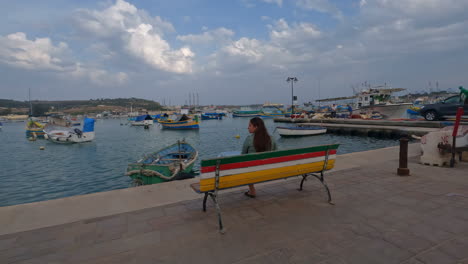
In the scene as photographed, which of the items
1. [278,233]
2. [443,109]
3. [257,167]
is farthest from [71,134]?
[443,109]

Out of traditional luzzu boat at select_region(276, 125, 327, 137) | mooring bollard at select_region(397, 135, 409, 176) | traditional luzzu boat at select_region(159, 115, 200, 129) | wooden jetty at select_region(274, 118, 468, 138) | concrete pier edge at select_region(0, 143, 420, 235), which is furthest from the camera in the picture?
traditional luzzu boat at select_region(159, 115, 200, 129)

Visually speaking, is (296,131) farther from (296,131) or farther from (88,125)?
(88,125)

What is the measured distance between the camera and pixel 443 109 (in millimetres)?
19328

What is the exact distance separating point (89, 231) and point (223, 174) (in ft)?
6.55

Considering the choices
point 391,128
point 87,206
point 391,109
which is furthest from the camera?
point 391,109

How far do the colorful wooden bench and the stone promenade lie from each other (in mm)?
438

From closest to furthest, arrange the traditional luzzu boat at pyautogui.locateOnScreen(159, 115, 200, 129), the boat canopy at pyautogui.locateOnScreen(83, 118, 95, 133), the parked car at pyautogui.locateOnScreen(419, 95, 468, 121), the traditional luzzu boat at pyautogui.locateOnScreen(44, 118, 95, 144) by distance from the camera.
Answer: the parked car at pyautogui.locateOnScreen(419, 95, 468, 121) < the traditional luzzu boat at pyautogui.locateOnScreen(44, 118, 95, 144) < the boat canopy at pyautogui.locateOnScreen(83, 118, 95, 133) < the traditional luzzu boat at pyautogui.locateOnScreen(159, 115, 200, 129)

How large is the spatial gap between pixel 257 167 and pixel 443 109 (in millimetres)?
22198

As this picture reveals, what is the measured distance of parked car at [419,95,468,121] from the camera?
17.8m

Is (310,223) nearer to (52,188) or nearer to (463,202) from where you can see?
(463,202)

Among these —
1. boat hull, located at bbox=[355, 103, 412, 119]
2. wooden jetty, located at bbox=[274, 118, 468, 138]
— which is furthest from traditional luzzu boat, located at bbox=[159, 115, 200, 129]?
boat hull, located at bbox=[355, 103, 412, 119]

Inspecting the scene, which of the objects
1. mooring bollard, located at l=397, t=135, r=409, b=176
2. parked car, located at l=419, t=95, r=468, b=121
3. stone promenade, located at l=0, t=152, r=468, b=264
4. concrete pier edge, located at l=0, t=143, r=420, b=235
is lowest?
concrete pier edge, located at l=0, t=143, r=420, b=235

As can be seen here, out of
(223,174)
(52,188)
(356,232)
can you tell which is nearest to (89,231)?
(223,174)

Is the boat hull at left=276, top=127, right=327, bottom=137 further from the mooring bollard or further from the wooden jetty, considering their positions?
the mooring bollard
